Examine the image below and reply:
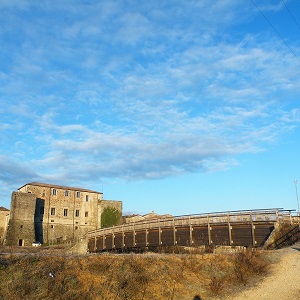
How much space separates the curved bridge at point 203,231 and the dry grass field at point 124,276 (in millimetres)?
8685

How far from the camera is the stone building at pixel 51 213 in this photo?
6950 cm

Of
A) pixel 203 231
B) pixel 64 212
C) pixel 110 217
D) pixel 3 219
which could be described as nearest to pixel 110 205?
pixel 110 217

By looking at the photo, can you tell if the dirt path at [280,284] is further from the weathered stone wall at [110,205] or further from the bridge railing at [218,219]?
the weathered stone wall at [110,205]

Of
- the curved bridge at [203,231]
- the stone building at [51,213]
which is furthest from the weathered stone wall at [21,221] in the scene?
the curved bridge at [203,231]

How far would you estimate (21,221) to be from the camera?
6988 cm

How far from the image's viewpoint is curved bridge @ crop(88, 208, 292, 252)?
2989cm

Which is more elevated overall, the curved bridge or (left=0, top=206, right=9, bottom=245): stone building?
(left=0, top=206, right=9, bottom=245): stone building

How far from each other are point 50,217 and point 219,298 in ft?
209

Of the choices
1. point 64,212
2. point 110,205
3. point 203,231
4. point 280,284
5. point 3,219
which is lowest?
point 280,284

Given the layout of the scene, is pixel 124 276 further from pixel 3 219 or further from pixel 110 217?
pixel 3 219

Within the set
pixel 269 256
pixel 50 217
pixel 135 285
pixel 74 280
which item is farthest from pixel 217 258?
pixel 50 217

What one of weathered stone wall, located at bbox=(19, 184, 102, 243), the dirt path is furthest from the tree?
the dirt path

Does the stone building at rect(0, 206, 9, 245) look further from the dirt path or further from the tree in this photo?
the dirt path

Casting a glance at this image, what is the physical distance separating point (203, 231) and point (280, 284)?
55.2 feet
